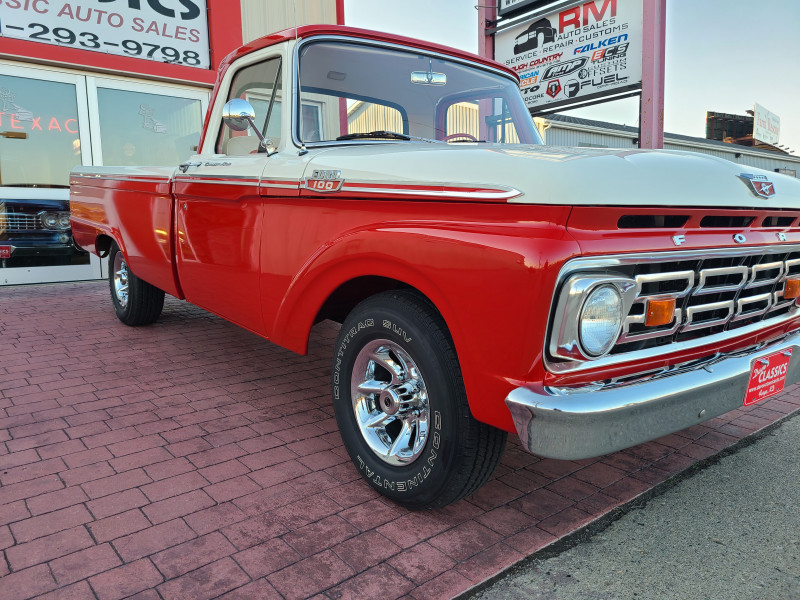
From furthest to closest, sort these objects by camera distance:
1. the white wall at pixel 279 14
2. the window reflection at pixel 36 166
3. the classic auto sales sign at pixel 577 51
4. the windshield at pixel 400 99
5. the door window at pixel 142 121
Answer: the white wall at pixel 279 14, the door window at pixel 142 121, the window reflection at pixel 36 166, the classic auto sales sign at pixel 577 51, the windshield at pixel 400 99

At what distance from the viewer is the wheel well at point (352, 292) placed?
104 inches

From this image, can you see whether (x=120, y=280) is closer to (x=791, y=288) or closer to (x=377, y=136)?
(x=377, y=136)

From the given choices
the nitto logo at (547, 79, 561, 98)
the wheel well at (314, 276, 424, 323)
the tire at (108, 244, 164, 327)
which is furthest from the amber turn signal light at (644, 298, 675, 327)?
the nitto logo at (547, 79, 561, 98)

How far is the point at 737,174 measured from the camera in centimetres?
221

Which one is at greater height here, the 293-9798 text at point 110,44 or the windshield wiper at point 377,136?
the 293-9798 text at point 110,44

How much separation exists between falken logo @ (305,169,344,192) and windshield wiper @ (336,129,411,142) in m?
0.40

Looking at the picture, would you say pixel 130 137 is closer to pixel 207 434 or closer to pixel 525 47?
pixel 525 47

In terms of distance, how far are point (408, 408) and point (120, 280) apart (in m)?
4.19

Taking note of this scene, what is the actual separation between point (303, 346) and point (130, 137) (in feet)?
22.2

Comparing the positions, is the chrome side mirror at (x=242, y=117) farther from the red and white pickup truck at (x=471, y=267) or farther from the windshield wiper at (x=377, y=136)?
the windshield wiper at (x=377, y=136)

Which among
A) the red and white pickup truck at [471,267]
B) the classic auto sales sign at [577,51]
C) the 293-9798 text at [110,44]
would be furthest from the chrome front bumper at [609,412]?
the 293-9798 text at [110,44]

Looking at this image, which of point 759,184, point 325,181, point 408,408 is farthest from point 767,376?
point 325,181

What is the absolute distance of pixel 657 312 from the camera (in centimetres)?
197

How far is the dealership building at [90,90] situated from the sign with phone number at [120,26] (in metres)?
0.01
